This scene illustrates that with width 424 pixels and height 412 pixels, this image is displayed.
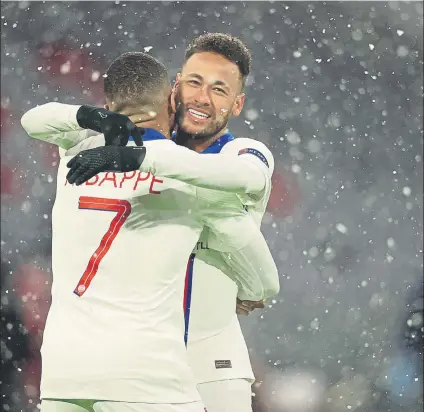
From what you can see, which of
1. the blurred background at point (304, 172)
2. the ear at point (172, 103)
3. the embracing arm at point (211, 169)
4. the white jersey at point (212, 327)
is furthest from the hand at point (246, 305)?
the blurred background at point (304, 172)

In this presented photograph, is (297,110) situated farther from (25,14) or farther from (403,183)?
(25,14)

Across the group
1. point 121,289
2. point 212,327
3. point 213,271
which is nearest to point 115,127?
point 121,289

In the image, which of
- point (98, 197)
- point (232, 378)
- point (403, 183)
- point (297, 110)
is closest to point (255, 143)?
point (98, 197)

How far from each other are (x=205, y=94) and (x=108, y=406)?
1155 millimetres

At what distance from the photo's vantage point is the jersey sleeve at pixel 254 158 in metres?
2.65

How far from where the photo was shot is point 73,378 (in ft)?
7.62

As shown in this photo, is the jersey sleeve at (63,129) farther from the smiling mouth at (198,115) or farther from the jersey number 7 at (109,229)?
the smiling mouth at (198,115)

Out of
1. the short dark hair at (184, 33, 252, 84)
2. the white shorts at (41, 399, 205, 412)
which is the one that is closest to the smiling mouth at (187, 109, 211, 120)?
the short dark hair at (184, 33, 252, 84)

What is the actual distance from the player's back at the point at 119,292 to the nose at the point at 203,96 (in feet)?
1.93

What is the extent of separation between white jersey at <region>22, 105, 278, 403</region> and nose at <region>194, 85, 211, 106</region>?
0.57m

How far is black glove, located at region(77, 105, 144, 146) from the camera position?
7.82 feet

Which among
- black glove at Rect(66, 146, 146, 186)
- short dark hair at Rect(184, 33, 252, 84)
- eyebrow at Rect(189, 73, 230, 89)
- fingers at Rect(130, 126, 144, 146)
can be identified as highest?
short dark hair at Rect(184, 33, 252, 84)

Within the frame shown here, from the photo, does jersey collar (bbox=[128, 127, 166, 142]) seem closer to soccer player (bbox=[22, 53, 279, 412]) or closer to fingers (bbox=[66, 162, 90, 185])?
soccer player (bbox=[22, 53, 279, 412])

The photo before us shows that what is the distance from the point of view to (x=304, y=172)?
6695 millimetres
